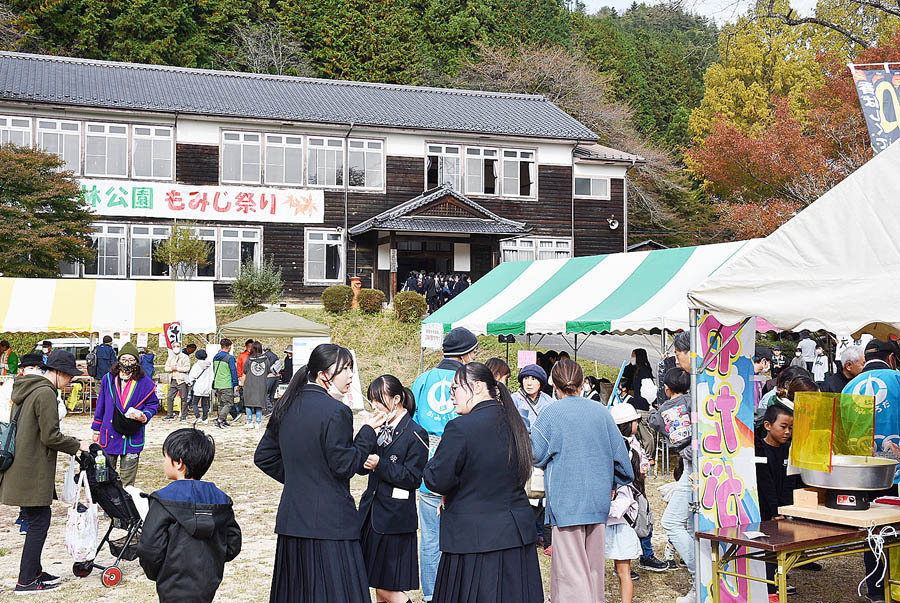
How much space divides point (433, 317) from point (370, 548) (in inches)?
323

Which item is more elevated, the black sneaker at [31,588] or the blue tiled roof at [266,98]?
the blue tiled roof at [266,98]

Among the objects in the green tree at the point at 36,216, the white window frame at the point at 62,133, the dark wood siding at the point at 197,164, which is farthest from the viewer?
the dark wood siding at the point at 197,164

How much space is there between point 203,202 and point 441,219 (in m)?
7.31

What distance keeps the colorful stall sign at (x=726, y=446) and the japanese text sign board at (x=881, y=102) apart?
11.5 feet

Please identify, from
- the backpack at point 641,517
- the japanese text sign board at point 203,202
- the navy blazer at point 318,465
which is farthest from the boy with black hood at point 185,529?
the japanese text sign board at point 203,202

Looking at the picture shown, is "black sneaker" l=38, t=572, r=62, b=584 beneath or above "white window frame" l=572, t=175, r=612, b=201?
Answer: beneath

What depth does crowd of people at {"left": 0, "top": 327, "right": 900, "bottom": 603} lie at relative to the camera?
382cm

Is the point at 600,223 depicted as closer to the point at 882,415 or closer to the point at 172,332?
the point at 172,332

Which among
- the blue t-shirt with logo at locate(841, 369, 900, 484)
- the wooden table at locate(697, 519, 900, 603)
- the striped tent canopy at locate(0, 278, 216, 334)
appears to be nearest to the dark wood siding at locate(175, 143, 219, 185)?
the striped tent canopy at locate(0, 278, 216, 334)

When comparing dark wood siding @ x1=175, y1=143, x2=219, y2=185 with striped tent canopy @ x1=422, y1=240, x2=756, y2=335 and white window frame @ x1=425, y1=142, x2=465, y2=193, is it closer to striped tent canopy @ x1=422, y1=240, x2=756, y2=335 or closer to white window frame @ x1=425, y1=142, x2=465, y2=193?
white window frame @ x1=425, y1=142, x2=465, y2=193

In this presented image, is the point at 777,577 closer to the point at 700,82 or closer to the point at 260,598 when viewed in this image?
the point at 260,598

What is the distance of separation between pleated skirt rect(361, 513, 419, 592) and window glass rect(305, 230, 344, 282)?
2135cm

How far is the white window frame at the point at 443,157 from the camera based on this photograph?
86.8 feet

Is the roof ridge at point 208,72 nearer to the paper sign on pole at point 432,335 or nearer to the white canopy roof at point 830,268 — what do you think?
the paper sign on pole at point 432,335
